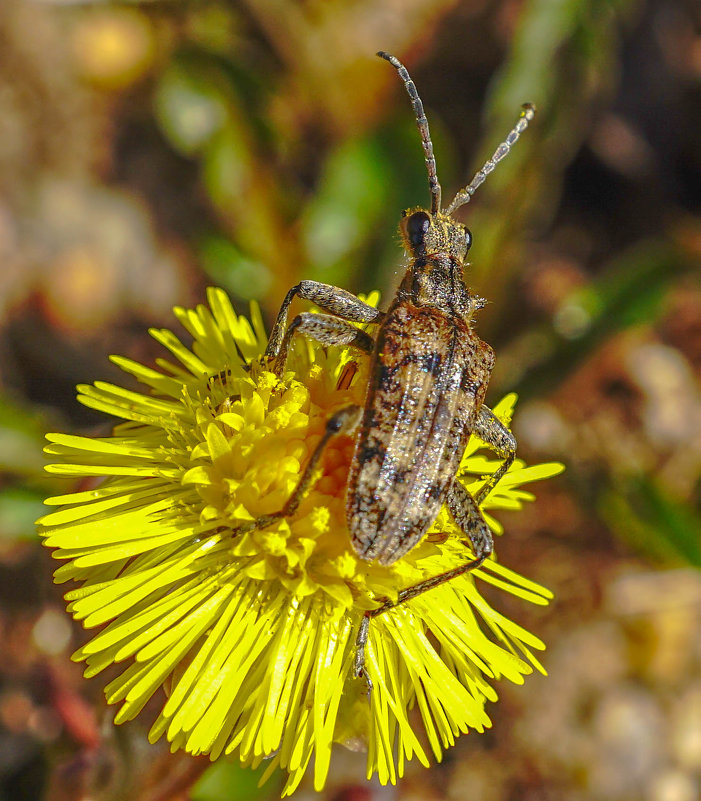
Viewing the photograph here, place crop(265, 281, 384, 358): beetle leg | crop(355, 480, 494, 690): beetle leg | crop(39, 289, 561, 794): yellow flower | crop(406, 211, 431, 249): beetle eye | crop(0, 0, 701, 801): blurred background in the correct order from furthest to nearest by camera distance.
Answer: crop(0, 0, 701, 801): blurred background
crop(406, 211, 431, 249): beetle eye
crop(265, 281, 384, 358): beetle leg
crop(355, 480, 494, 690): beetle leg
crop(39, 289, 561, 794): yellow flower

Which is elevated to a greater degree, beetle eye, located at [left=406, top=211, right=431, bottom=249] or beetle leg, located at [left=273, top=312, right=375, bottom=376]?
beetle eye, located at [left=406, top=211, right=431, bottom=249]

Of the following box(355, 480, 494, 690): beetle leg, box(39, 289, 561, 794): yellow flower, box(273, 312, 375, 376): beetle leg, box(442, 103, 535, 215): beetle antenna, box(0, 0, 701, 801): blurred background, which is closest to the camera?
box(39, 289, 561, 794): yellow flower

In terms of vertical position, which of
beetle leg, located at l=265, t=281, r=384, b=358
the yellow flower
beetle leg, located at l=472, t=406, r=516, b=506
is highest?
beetle leg, located at l=265, t=281, r=384, b=358

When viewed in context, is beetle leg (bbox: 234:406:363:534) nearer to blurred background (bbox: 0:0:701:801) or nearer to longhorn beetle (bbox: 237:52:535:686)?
longhorn beetle (bbox: 237:52:535:686)

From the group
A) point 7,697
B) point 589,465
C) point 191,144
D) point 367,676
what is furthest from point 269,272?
point 367,676

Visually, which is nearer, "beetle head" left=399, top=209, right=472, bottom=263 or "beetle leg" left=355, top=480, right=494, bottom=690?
"beetle leg" left=355, top=480, right=494, bottom=690

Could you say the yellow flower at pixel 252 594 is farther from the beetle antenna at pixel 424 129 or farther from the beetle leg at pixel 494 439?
the beetle antenna at pixel 424 129

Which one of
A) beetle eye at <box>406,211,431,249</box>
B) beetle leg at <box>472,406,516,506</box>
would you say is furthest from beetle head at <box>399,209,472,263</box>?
beetle leg at <box>472,406,516,506</box>
